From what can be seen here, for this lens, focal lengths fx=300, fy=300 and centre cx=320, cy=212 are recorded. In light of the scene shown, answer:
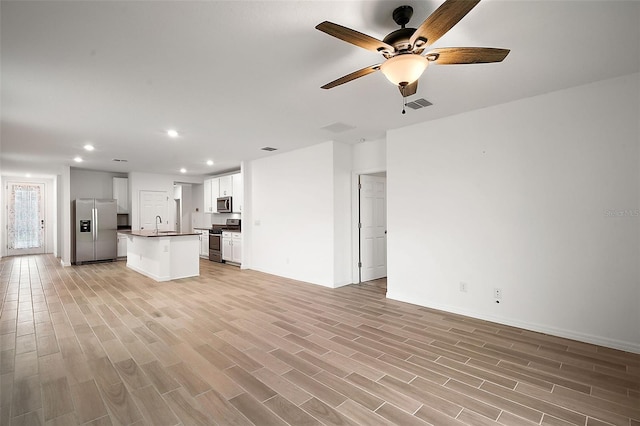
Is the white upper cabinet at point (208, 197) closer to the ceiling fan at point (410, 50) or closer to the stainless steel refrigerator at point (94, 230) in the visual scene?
the stainless steel refrigerator at point (94, 230)

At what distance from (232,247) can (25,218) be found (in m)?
8.32

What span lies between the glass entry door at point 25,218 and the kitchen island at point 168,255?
23.0ft

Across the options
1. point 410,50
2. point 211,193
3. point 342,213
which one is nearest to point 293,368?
point 410,50

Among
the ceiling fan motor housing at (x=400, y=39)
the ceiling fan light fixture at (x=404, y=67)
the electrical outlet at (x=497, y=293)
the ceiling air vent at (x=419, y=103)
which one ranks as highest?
the ceiling air vent at (x=419, y=103)

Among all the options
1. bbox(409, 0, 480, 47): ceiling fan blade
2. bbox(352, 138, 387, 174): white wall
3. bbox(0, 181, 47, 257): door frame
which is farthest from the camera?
bbox(0, 181, 47, 257): door frame

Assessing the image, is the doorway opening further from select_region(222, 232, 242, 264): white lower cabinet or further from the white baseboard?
select_region(222, 232, 242, 264): white lower cabinet

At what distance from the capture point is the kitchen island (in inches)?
235

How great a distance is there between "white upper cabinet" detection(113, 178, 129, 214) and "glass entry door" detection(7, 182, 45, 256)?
403cm

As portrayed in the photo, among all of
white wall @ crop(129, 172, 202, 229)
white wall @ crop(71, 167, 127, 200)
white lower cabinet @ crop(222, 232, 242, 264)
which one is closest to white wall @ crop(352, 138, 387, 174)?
white lower cabinet @ crop(222, 232, 242, 264)

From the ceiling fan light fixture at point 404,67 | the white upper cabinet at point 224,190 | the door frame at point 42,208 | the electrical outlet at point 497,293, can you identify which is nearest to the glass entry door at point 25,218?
the door frame at point 42,208

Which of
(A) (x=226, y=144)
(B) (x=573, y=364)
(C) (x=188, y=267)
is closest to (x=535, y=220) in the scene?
(B) (x=573, y=364)

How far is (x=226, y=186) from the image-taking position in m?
8.41

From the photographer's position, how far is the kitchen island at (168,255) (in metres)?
5.96

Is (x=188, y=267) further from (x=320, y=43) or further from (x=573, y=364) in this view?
(x=573, y=364)
